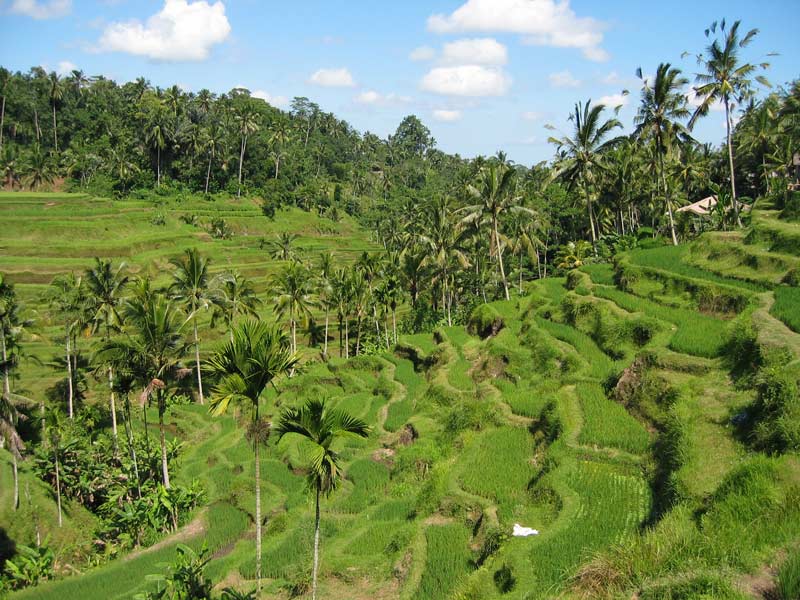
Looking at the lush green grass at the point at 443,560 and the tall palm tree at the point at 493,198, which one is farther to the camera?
the tall palm tree at the point at 493,198

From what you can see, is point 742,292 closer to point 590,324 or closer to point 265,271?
point 590,324

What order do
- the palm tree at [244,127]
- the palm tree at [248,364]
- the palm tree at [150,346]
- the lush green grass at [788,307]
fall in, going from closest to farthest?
the palm tree at [248,364], the lush green grass at [788,307], the palm tree at [150,346], the palm tree at [244,127]

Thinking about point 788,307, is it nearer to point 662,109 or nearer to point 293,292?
point 662,109

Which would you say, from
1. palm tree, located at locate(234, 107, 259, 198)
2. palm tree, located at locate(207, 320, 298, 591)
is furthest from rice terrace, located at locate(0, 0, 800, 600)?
palm tree, located at locate(234, 107, 259, 198)

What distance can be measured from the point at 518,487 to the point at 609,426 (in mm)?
3149

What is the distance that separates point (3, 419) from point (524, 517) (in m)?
16.7

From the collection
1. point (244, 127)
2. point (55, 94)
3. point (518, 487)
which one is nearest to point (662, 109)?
point (518, 487)

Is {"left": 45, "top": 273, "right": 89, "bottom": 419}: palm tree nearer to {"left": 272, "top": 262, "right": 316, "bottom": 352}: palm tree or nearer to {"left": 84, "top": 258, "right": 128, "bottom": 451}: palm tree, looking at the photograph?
{"left": 84, "top": 258, "right": 128, "bottom": 451}: palm tree

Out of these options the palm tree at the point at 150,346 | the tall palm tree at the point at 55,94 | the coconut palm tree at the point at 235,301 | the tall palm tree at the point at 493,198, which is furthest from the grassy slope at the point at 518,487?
the tall palm tree at the point at 55,94

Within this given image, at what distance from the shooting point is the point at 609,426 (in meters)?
17.1

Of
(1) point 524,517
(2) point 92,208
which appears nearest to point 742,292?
(1) point 524,517

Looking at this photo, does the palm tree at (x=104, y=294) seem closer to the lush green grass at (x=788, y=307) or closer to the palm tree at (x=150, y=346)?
the palm tree at (x=150, y=346)

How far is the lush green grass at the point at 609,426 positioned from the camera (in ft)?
52.9

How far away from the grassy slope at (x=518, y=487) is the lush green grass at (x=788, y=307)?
0.60m
